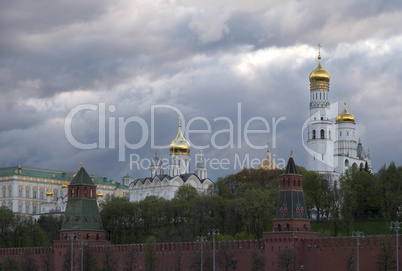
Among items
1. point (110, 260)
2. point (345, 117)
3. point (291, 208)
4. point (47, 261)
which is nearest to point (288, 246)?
point (291, 208)

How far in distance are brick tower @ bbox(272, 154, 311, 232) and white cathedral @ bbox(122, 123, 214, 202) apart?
2705 inches

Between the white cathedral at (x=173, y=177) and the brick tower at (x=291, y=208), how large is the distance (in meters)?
68.7

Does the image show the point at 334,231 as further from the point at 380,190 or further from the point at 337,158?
the point at 337,158

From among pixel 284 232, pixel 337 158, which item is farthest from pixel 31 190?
pixel 284 232

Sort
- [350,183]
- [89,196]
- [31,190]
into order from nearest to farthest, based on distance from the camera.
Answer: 1. [89,196]
2. [350,183]
3. [31,190]

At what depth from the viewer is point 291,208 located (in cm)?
6975

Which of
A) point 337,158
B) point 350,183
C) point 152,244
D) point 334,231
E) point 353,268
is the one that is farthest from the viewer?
point 337,158

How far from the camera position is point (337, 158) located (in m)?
132

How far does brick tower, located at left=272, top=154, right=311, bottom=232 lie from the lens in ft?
229

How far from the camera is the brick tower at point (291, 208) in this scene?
69.8 m

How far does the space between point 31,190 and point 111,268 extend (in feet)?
306

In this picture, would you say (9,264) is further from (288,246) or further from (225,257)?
(288,246)

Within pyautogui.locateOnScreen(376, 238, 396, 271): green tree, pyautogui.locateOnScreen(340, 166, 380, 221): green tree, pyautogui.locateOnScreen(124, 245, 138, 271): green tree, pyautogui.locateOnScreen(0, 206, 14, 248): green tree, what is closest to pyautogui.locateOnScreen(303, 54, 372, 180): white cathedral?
pyautogui.locateOnScreen(340, 166, 380, 221): green tree

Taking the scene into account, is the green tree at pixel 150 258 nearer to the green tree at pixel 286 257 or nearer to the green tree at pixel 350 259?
the green tree at pixel 286 257
